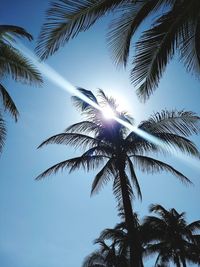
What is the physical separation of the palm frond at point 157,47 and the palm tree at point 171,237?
20.4 metres

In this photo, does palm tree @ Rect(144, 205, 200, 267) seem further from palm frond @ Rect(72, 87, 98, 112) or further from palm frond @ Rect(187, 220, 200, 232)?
palm frond @ Rect(72, 87, 98, 112)

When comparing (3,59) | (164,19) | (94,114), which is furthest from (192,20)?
(94,114)

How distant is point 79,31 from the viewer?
676 cm

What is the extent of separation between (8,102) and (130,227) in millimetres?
6023

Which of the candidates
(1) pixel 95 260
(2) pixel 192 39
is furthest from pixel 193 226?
(2) pixel 192 39

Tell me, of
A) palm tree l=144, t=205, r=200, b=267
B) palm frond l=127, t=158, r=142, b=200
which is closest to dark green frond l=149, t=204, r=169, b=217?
palm tree l=144, t=205, r=200, b=267

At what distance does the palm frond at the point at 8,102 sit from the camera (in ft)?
35.9

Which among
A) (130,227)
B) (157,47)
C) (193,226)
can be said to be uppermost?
(193,226)

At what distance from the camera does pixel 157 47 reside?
709 centimetres

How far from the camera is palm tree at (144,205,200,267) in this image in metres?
26.2

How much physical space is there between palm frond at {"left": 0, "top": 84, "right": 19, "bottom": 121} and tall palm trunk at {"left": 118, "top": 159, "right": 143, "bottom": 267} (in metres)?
4.55

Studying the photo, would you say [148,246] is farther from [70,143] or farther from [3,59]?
[3,59]

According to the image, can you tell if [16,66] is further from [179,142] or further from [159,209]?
[159,209]

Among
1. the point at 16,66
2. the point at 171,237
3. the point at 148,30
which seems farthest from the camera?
the point at 171,237
